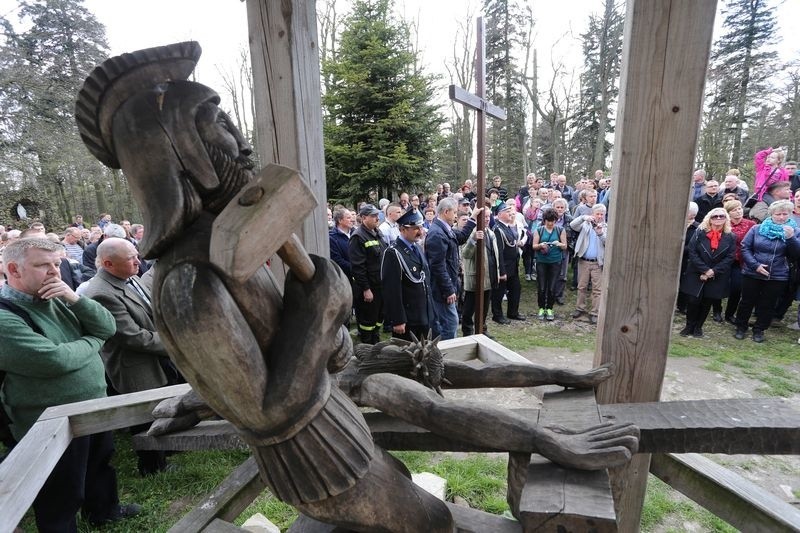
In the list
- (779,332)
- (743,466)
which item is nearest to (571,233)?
(779,332)

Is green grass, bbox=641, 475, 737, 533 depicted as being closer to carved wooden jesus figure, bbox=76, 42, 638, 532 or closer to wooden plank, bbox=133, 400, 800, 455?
wooden plank, bbox=133, 400, 800, 455

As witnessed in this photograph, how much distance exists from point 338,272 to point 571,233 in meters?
7.97

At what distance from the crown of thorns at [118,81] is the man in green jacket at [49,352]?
5.83 ft

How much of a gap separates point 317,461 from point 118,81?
109 cm

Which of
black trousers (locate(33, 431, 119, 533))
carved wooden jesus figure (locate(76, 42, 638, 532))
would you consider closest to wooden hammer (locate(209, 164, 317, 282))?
carved wooden jesus figure (locate(76, 42, 638, 532))

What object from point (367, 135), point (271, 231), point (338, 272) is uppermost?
point (367, 135)

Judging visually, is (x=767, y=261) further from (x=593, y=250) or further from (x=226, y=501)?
(x=226, y=501)

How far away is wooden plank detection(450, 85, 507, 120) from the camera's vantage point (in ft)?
14.4

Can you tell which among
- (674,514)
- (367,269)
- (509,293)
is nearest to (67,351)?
(367,269)

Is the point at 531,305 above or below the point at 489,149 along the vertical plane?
below

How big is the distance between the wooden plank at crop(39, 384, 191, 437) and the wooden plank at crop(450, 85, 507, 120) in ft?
11.9

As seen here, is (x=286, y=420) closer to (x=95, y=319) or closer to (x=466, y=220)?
(x=95, y=319)

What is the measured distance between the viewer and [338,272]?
127 centimetres

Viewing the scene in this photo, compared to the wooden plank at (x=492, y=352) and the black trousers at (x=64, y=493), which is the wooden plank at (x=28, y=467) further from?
the wooden plank at (x=492, y=352)
